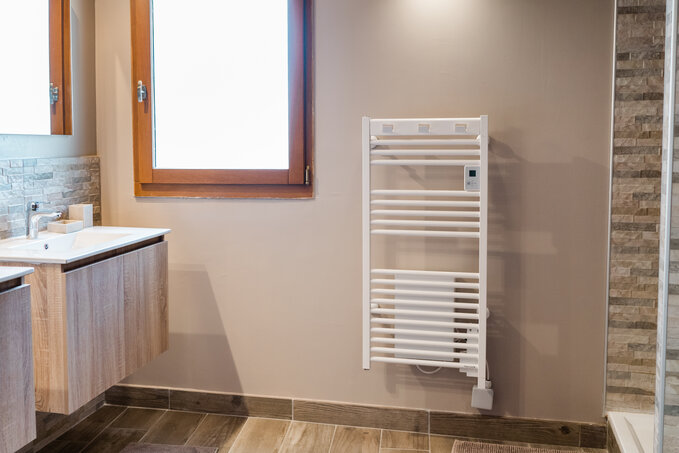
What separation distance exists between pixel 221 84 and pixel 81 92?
2.09ft

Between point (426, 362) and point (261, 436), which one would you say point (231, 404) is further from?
point (426, 362)

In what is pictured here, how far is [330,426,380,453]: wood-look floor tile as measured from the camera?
9.56 feet

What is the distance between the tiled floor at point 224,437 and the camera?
291cm

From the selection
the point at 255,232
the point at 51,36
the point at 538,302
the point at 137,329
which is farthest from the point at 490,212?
the point at 51,36

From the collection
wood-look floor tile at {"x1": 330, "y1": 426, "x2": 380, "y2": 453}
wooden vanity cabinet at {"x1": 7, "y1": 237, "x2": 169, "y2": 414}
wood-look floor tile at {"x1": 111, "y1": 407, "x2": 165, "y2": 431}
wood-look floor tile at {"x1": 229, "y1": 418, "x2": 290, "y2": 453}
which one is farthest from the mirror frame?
wood-look floor tile at {"x1": 330, "y1": 426, "x2": 380, "y2": 453}

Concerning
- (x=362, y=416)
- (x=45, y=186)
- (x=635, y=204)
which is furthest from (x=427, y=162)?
(x=45, y=186)

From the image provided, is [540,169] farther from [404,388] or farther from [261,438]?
[261,438]

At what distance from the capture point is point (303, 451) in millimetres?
2893

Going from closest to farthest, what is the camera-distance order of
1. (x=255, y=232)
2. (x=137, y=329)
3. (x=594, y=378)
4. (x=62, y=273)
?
(x=62, y=273) → (x=137, y=329) → (x=594, y=378) → (x=255, y=232)

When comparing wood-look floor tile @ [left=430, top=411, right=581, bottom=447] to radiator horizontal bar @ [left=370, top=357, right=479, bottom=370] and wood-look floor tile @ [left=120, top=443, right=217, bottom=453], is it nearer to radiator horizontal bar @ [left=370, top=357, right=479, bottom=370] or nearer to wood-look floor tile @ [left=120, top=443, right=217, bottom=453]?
radiator horizontal bar @ [left=370, top=357, right=479, bottom=370]

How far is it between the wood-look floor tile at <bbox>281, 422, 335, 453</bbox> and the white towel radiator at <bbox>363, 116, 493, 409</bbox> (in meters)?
0.39

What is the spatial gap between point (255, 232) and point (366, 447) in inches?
41.6

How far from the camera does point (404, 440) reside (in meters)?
3.00

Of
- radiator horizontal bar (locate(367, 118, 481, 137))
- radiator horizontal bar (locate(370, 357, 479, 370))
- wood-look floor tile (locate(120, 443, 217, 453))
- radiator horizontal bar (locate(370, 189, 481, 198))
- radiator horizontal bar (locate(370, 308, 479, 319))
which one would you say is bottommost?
wood-look floor tile (locate(120, 443, 217, 453))
